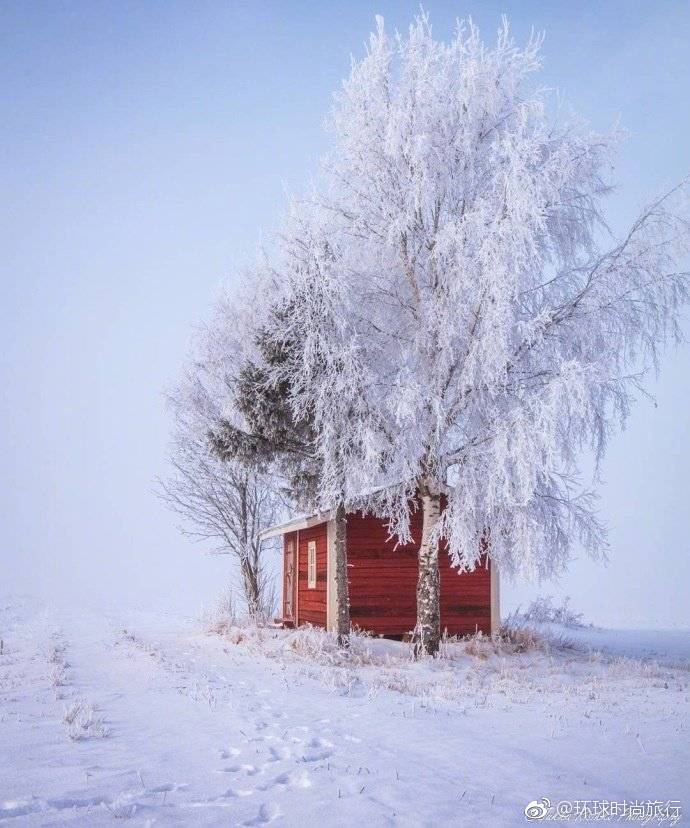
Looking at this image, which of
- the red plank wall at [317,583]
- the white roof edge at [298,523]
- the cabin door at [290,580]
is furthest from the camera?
the cabin door at [290,580]

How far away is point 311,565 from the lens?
2097 centimetres

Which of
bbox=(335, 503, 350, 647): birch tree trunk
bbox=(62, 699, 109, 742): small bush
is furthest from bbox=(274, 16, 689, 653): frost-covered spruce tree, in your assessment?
bbox=(62, 699, 109, 742): small bush

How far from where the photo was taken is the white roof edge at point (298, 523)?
17422mm

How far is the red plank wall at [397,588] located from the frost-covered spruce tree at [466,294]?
3.44 m

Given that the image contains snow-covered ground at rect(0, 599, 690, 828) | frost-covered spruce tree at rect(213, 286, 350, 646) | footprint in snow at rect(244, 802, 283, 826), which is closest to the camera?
footprint in snow at rect(244, 802, 283, 826)

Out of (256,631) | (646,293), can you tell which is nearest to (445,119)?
(646,293)

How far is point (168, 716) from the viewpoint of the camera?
24.8ft

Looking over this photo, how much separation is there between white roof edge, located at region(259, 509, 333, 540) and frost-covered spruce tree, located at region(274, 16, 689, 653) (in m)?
2.91

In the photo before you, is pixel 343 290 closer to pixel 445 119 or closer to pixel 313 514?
pixel 445 119

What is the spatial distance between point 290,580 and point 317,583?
4993 millimetres

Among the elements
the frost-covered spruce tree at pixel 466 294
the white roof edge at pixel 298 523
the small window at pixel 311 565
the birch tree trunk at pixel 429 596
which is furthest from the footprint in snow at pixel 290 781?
the small window at pixel 311 565

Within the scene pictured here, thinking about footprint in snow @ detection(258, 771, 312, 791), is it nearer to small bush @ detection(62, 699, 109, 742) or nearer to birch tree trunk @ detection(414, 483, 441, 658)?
small bush @ detection(62, 699, 109, 742)

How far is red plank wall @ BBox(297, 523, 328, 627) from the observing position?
763 inches

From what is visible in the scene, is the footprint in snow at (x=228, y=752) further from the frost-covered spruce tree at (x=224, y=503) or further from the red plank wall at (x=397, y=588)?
the frost-covered spruce tree at (x=224, y=503)
